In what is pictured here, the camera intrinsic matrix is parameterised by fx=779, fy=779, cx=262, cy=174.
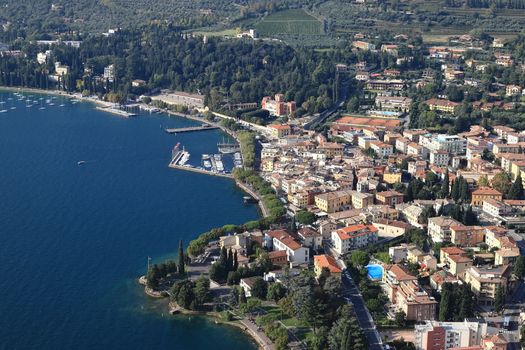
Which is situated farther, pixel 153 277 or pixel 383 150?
pixel 383 150

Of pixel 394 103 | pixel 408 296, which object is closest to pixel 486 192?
pixel 408 296

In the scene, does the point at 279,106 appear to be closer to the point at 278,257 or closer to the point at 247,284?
the point at 278,257

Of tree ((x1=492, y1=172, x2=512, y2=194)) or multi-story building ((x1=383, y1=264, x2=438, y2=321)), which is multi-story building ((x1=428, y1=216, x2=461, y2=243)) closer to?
multi-story building ((x1=383, y1=264, x2=438, y2=321))

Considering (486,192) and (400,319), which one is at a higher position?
(486,192)

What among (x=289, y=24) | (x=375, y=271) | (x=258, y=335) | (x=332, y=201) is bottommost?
(x=258, y=335)

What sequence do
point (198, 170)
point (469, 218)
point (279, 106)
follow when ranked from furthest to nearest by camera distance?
1. point (279, 106)
2. point (198, 170)
3. point (469, 218)

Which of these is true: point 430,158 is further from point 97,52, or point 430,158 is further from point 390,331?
point 97,52
